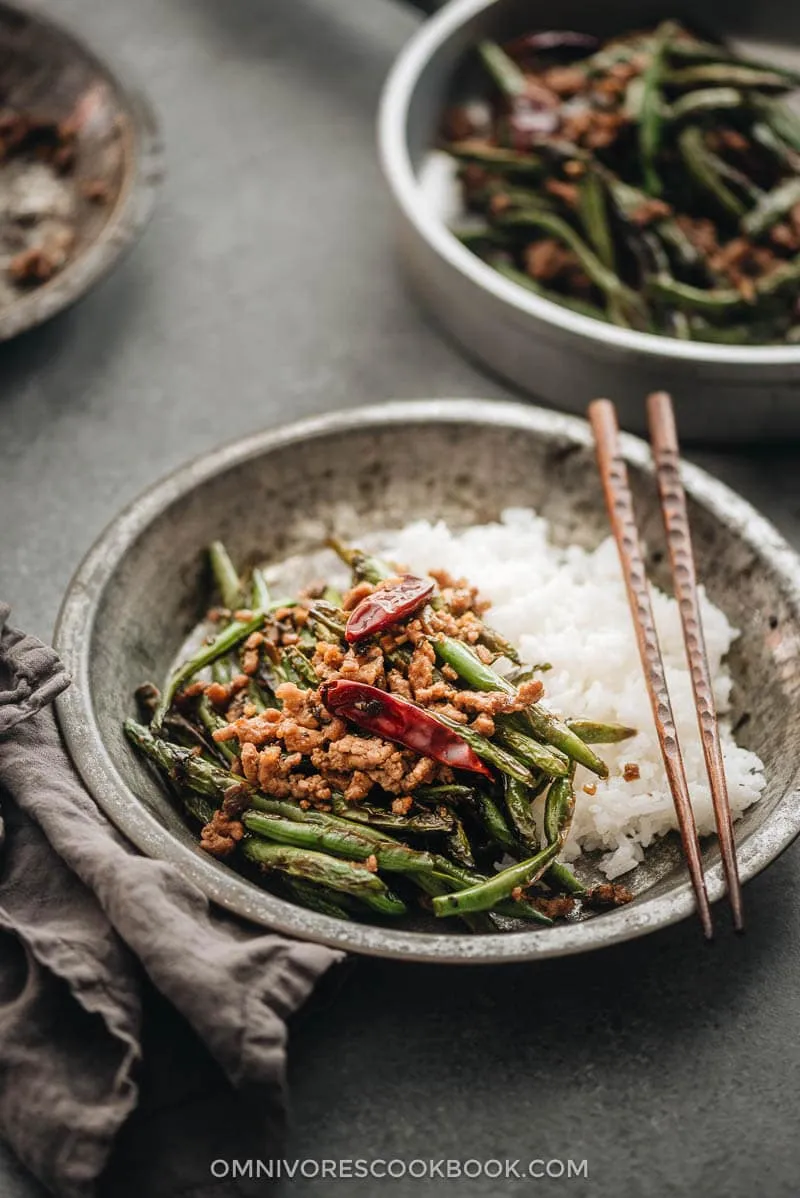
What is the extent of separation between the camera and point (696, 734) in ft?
7.93

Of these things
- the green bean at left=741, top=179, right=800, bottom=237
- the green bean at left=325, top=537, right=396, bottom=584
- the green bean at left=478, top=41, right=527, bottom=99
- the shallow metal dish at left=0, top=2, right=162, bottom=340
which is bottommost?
the green bean at left=741, top=179, right=800, bottom=237

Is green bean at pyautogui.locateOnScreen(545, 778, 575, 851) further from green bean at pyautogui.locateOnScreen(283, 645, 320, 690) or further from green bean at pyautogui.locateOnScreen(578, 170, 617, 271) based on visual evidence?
green bean at pyautogui.locateOnScreen(578, 170, 617, 271)

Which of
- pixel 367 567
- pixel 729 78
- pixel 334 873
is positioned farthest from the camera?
pixel 729 78

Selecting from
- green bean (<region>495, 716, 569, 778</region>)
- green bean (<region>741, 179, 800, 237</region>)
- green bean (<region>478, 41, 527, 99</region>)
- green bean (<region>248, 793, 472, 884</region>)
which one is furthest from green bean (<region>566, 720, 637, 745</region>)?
green bean (<region>478, 41, 527, 99</region>)

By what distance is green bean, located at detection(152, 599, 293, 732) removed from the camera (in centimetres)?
241

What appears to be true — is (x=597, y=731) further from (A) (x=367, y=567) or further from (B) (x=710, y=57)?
(B) (x=710, y=57)

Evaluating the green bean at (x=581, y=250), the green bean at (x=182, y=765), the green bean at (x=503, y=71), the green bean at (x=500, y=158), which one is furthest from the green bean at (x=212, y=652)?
the green bean at (x=503, y=71)

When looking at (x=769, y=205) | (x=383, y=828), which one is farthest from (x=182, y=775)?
(x=769, y=205)

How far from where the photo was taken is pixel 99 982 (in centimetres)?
198

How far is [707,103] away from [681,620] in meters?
1.94

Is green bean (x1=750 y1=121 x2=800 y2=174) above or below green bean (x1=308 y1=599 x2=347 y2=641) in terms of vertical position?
below

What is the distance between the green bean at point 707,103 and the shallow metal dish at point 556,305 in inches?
24.5

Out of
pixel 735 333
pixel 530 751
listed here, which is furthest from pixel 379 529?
pixel 735 333

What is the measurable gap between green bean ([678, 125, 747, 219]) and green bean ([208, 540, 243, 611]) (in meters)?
1.89
